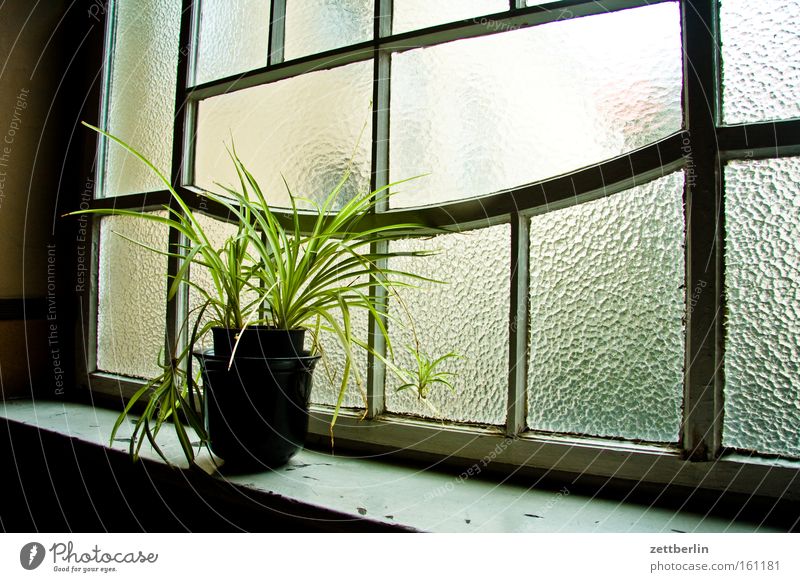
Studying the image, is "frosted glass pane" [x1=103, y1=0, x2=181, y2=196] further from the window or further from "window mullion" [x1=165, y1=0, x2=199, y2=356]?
the window

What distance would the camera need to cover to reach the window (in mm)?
424

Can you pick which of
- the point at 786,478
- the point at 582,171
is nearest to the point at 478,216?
the point at 582,171

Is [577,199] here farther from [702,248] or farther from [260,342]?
[260,342]

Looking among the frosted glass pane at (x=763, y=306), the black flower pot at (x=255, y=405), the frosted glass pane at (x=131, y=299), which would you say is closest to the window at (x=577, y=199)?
the frosted glass pane at (x=763, y=306)

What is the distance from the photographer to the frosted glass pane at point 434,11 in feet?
1.84

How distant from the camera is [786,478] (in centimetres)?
40

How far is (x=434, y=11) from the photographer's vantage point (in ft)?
1.95

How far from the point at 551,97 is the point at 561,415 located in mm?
350

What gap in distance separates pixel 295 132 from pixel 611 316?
493 mm

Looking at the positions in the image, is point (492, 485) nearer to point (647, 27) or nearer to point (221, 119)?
point (647, 27)

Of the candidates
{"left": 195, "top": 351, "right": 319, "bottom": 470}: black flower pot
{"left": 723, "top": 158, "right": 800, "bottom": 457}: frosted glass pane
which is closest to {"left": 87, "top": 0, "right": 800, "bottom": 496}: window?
{"left": 723, "top": 158, "right": 800, "bottom": 457}: frosted glass pane
